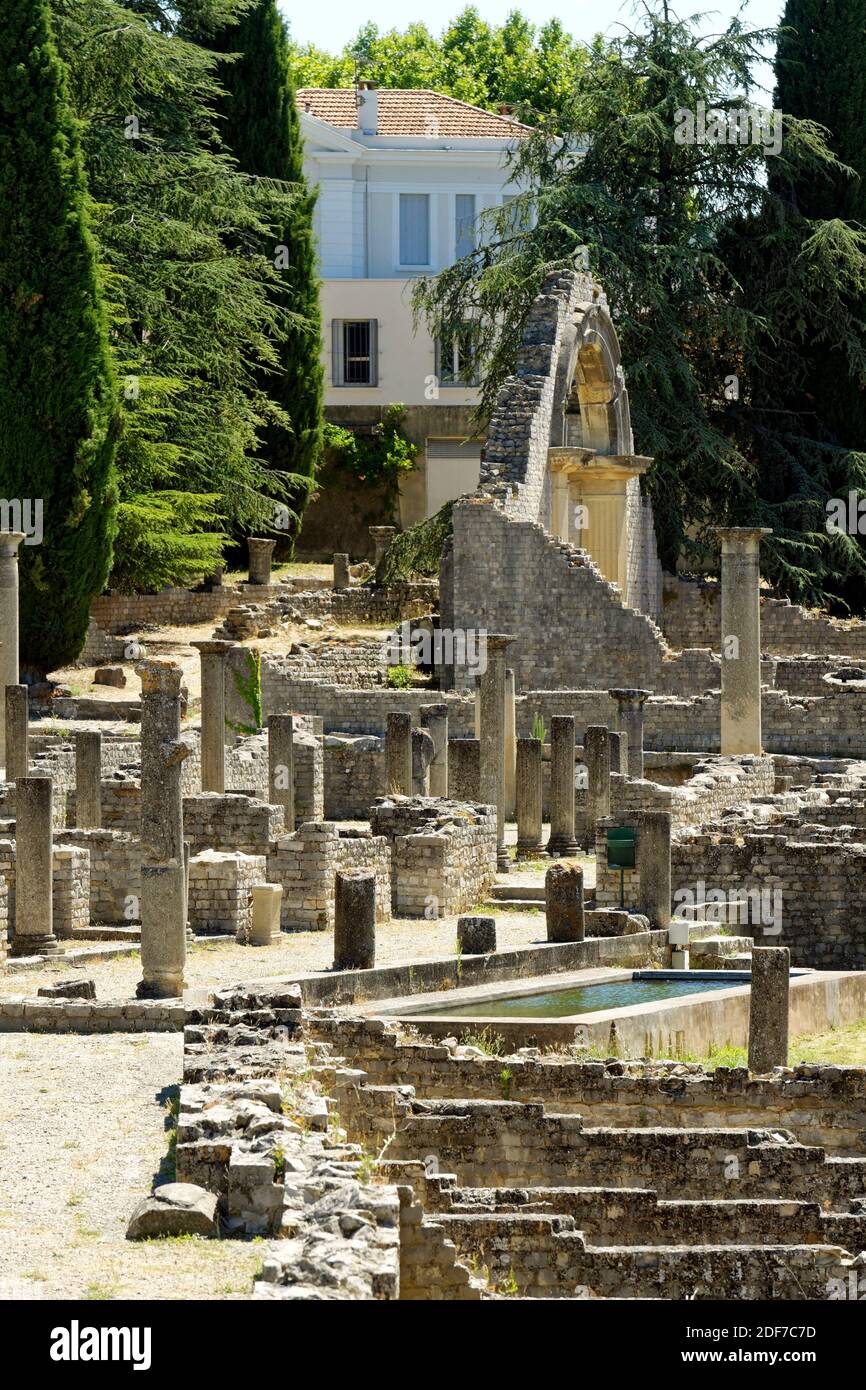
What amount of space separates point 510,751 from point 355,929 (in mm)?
11137

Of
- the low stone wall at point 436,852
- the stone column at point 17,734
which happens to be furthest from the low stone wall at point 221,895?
the stone column at point 17,734

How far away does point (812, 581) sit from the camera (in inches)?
1710

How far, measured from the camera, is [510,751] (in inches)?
Answer: 1158

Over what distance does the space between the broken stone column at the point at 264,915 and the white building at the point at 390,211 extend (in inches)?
1350

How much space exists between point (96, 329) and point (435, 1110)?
23789 mm

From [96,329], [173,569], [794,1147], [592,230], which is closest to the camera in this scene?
[794,1147]

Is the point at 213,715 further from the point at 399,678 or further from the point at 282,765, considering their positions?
the point at 399,678

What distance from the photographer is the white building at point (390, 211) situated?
5556 centimetres

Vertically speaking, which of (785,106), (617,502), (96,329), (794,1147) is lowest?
(794,1147)

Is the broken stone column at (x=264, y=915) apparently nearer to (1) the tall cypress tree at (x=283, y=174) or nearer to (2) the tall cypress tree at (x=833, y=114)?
(1) the tall cypress tree at (x=283, y=174)

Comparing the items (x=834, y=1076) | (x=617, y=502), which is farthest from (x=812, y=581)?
(x=834, y=1076)

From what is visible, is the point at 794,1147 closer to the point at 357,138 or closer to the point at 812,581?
the point at 812,581

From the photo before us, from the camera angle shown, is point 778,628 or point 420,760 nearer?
point 420,760

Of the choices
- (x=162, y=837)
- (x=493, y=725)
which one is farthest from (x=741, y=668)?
(x=162, y=837)
